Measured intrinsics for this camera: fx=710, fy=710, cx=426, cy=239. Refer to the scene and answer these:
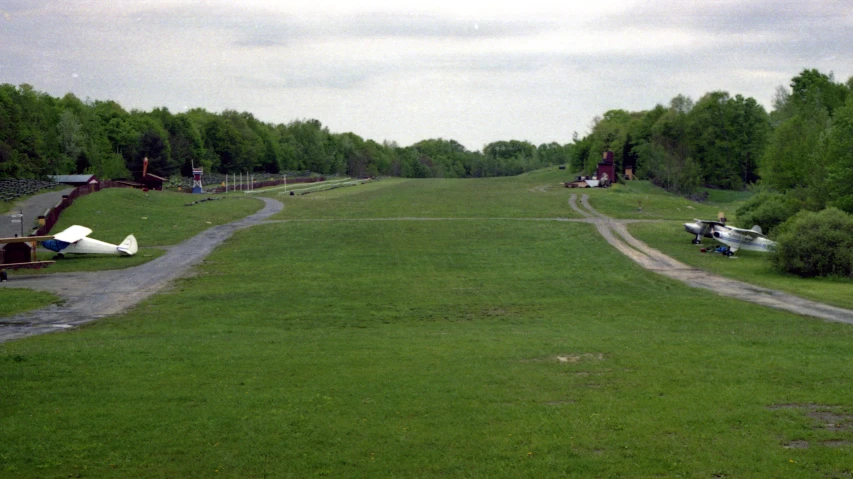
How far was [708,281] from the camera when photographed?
41844 millimetres

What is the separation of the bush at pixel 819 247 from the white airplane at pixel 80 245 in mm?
44346

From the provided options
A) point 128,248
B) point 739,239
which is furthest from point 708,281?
point 128,248

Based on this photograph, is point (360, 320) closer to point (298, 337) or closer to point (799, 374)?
point (298, 337)

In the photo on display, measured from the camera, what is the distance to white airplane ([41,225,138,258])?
4916cm

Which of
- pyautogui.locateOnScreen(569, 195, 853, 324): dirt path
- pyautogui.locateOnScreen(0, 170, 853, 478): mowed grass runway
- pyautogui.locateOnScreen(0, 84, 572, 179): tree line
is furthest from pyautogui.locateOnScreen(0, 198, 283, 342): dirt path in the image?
pyautogui.locateOnScreen(0, 84, 572, 179): tree line

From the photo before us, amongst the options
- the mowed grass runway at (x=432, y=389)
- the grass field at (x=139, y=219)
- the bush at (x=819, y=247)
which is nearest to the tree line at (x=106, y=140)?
the grass field at (x=139, y=219)

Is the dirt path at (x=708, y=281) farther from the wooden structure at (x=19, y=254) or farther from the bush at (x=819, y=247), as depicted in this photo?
the wooden structure at (x=19, y=254)

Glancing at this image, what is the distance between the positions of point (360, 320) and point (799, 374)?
17.2 meters

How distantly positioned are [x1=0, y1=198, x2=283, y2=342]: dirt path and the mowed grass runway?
166cm

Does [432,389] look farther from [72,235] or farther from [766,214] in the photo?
[766,214]

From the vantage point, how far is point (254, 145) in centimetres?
18488

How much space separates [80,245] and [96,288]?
13.6 metres

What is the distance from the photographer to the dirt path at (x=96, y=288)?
94.6 feet

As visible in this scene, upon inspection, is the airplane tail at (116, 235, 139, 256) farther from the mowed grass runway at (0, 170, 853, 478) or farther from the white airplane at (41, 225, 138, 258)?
the mowed grass runway at (0, 170, 853, 478)
